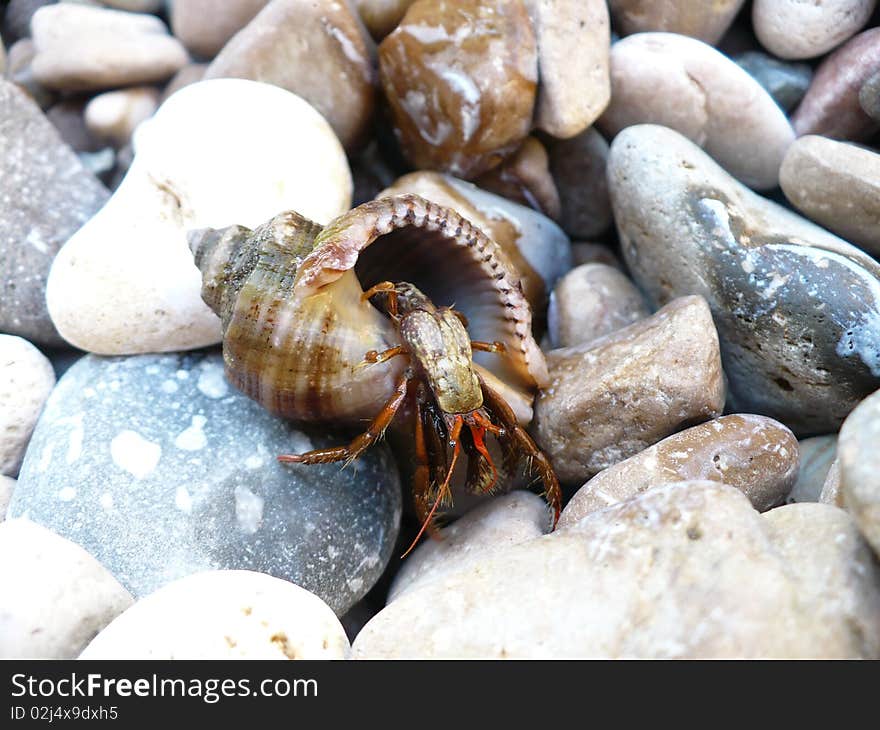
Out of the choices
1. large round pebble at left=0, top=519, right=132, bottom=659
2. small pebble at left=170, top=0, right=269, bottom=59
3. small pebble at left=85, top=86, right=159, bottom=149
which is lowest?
large round pebble at left=0, top=519, right=132, bottom=659

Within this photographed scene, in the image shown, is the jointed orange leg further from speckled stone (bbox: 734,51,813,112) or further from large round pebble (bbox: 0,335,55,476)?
speckled stone (bbox: 734,51,813,112)

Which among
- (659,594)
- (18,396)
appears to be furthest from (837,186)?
(18,396)

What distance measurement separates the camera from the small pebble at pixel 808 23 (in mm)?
2805

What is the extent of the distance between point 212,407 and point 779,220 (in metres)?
1.85

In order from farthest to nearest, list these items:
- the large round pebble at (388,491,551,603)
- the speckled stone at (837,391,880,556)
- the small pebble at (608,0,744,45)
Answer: the small pebble at (608,0,744,45) → the large round pebble at (388,491,551,603) → the speckled stone at (837,391,880,556)

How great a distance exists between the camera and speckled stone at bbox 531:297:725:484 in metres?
2.33

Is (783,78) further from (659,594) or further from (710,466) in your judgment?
(659,594)

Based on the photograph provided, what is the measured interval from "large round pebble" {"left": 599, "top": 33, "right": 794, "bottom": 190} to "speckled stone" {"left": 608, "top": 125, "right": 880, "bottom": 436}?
21 cm

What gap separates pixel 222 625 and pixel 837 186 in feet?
7.05

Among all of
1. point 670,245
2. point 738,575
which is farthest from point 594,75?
→ point 738,575

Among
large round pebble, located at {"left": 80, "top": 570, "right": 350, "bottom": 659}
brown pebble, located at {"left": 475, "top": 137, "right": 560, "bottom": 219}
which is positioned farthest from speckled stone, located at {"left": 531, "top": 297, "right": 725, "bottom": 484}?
large round pebble, located at {"left": 80, "top": 570, "right": 350, "bottom": 659}

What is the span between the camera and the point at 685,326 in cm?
235

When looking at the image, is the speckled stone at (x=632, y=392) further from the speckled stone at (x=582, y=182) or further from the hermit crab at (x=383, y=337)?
the speckled stone at (x=582, y=182)

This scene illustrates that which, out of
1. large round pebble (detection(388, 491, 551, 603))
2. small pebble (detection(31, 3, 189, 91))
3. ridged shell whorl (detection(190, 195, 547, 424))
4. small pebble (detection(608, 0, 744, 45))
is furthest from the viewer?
small pebble (detection(31, 3, 189, 91))
